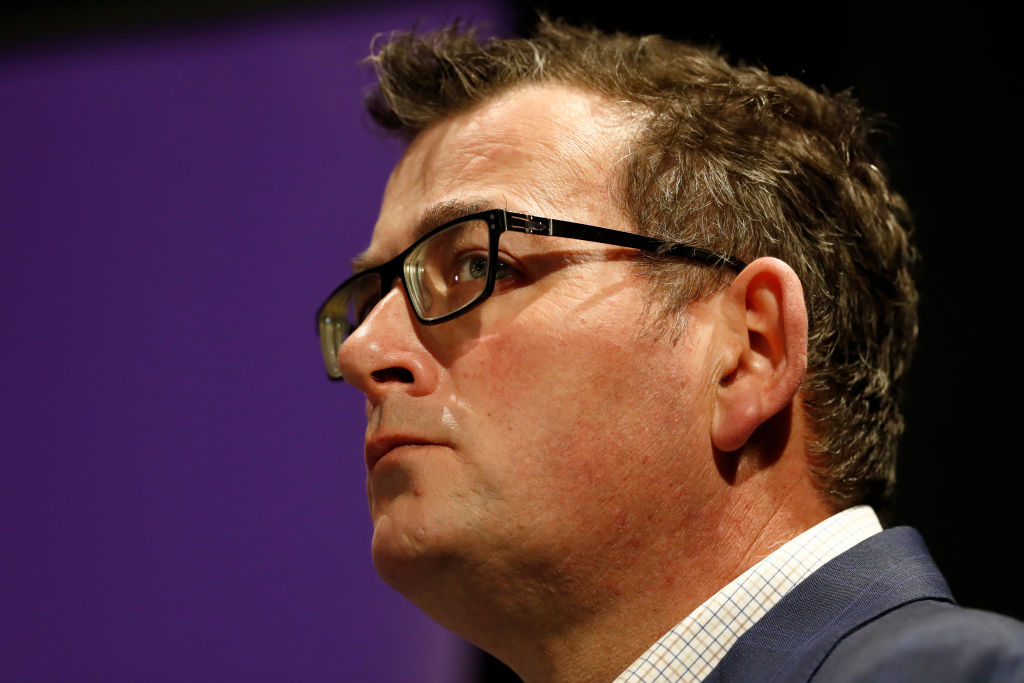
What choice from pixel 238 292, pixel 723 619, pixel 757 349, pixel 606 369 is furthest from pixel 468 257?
pixel 238 292

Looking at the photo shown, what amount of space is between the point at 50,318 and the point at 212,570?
0.86 metres

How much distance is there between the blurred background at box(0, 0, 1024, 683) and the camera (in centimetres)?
203

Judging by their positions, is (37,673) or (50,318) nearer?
(37,673)

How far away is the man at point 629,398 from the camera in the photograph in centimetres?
126

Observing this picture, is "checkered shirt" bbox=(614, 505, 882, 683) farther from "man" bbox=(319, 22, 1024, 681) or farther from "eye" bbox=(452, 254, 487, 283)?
"eye" bbox=(452, 254, 487, 283)

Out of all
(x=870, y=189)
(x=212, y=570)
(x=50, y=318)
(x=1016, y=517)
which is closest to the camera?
(x=870, y=189)

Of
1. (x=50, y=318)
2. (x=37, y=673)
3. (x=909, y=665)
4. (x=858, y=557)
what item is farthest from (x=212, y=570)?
(x=909, y=665)

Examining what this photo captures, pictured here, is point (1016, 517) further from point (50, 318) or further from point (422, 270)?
point (50, 318)

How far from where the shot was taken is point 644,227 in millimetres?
1387

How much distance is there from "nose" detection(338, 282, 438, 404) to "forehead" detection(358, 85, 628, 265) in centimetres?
15

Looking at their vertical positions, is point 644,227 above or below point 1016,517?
above

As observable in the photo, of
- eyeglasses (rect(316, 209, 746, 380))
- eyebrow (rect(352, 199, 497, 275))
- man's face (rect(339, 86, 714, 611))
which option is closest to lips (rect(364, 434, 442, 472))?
man's face (rect(339, 86, 714, 611))

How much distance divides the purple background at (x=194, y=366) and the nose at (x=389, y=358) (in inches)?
41.1

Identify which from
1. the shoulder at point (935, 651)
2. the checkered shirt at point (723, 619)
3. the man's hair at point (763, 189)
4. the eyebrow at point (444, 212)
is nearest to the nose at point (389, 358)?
the eyebrow at point (444, 212)
